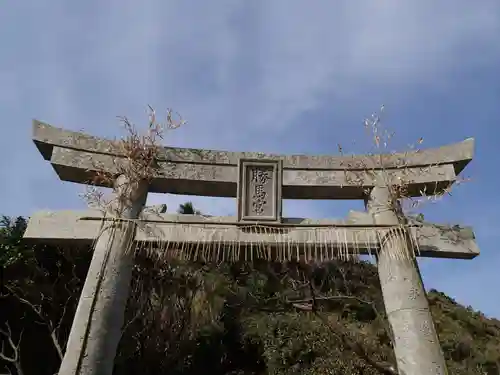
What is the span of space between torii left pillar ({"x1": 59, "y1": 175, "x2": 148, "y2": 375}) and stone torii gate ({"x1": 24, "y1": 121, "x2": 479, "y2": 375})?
1 centimetres

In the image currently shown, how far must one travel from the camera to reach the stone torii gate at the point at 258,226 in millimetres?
4875

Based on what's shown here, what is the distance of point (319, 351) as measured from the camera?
1091cm

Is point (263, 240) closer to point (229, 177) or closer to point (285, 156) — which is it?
point (229, 177)

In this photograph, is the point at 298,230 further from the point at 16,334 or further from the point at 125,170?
the point at 16,334

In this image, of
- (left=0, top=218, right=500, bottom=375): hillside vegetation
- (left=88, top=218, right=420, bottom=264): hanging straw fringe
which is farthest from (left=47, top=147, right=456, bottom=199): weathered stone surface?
(left=0, top=218, right=500, bottom=375): hillside vegetation

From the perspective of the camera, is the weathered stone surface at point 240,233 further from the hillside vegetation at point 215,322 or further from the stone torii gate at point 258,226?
the hillside vegetation at point 215,322

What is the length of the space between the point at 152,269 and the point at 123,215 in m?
4.71

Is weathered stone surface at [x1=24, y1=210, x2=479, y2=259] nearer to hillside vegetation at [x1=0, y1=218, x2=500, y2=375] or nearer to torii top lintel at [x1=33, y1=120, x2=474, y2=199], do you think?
torii top lintel at [x1=33, y1=120, x2=474, y2=199]

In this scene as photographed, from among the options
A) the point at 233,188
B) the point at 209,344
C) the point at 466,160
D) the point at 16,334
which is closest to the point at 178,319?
the point at 209,344

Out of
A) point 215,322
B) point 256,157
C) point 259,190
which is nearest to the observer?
point 259,190

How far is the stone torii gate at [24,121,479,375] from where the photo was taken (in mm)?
4875

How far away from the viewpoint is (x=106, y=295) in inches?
192

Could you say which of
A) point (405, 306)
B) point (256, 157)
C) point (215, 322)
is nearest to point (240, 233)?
point (256, 157)

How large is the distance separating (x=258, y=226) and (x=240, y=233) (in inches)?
8.7
